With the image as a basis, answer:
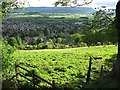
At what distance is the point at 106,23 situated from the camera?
2530cm

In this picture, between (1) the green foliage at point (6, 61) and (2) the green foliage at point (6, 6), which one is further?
(2) the green foliage at point (6, 6)

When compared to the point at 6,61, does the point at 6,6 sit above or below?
above

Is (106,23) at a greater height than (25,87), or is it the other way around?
(106,23)

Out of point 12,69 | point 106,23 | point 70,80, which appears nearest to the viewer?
point 12,69

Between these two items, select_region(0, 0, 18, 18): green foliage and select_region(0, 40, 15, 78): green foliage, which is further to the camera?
select_region(0, 0, 18, 18): green foliage

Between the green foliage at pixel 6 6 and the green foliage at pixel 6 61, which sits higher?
the green foliage at pixel 6 6

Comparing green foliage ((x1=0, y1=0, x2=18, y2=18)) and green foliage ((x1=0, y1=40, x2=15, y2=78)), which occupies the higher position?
green foliage ((x1=0, y1=0, x2=18, y2=18))

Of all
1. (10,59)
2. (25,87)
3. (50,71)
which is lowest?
(50,71)

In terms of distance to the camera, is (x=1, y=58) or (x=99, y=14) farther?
(x=99, y=14)

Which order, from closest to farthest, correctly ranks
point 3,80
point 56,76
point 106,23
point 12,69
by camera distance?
point 3,80 → point 12,69 → point 56,76 → point 106,23

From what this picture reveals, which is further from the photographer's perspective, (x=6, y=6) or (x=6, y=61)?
(x=6, y=6)

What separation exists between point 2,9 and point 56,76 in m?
6.49

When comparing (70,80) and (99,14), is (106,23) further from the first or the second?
Result: (70,80)

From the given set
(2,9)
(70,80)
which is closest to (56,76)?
(70,80)
